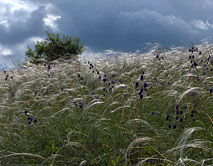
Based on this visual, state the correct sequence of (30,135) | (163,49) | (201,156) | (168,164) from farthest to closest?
(163,49) < (30,135) < (201,156) < (168,164)

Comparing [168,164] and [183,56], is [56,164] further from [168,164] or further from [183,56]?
[183,56]

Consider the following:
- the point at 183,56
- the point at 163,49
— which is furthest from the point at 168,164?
the point at 163,49

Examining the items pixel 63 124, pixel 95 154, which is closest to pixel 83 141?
pixel 95 154

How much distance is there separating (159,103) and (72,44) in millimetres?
12420

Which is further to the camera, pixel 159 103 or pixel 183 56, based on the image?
pixel 183 56

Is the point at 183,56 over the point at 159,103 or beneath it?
over

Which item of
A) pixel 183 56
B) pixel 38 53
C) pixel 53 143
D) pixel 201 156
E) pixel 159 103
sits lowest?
pixel 201 156

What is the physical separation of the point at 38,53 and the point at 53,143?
1407cm

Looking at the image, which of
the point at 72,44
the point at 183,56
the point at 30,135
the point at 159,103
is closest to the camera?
the point at 30,135

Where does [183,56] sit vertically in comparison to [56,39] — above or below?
below

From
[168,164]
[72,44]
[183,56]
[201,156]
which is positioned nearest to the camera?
[168,164]

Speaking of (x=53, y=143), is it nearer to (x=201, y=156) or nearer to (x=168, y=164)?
(x=168, y=164)

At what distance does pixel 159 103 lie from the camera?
4355 millimetres

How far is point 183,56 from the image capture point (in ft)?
24.2
